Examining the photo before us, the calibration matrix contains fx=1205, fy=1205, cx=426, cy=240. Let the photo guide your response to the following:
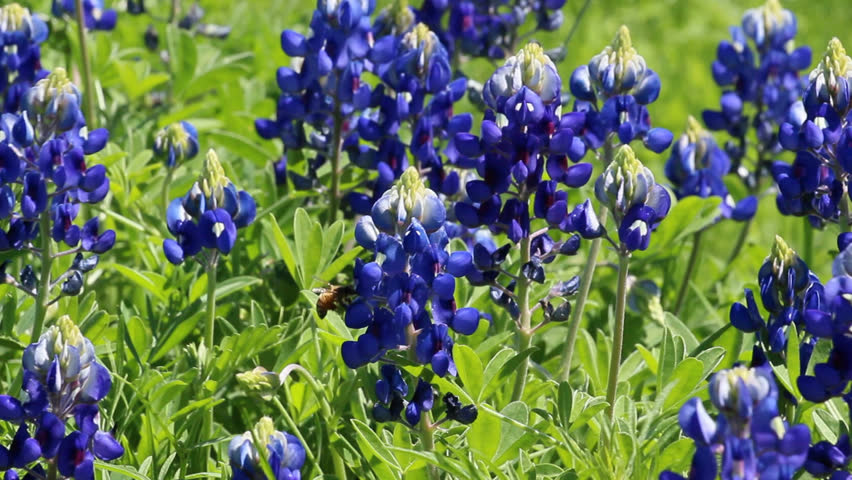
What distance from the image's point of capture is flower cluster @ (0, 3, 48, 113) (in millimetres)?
3246

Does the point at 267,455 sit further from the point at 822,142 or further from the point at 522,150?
the point at 822,142

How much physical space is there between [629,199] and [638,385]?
85 cm

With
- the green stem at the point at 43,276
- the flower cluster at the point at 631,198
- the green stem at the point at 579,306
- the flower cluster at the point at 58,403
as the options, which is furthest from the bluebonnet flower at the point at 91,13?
the flower cluster at the point at 631,198

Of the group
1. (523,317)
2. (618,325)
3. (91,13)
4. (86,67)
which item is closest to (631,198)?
(618,325)

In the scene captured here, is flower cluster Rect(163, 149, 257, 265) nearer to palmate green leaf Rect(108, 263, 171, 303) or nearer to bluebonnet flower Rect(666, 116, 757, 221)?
palmate green leaf Rect(108, 263, 171, 303)

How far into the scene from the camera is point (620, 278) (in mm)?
2332

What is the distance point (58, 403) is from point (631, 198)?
1.11 m

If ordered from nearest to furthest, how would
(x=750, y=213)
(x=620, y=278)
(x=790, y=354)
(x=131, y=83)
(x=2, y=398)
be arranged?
→ (x=2, y=398)
(x=790, y=354)
(x=620, y=278)
(x=750, y=213)
(x=131, y=83)

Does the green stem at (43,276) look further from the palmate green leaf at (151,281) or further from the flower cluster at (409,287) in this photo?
the flower cluster at (409,287)

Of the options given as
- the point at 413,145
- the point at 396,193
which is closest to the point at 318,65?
the point at 413,145

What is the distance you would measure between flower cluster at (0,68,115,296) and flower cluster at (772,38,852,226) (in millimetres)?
1506

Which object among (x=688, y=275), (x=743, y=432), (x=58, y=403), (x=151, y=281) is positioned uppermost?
(x=743, y=432)

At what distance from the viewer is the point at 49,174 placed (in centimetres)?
255

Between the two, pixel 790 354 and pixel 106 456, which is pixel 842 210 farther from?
pixel 106 456
